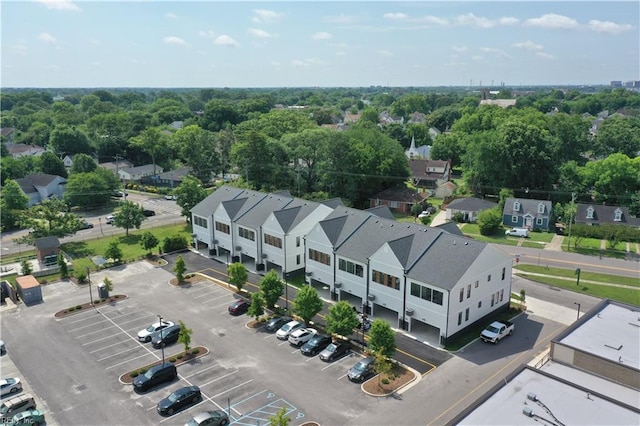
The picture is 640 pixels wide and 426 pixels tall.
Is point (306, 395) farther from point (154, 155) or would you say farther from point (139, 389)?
point (154, 155)

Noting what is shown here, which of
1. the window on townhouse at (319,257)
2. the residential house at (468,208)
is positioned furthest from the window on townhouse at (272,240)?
the residential house at (468,208)

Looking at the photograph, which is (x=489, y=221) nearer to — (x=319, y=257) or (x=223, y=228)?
(x=319, y=257)

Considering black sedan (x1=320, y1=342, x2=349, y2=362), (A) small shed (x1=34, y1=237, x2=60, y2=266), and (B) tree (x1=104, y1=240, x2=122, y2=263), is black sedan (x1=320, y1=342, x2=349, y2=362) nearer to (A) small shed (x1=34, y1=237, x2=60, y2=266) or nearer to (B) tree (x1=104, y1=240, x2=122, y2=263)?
(B) tree (x1=104, y1=240, x2=122, y2=263)

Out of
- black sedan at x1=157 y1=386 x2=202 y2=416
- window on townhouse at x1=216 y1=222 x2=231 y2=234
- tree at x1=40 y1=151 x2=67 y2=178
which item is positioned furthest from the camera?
tree at x1=40 y1=151 x2=67 y2=178

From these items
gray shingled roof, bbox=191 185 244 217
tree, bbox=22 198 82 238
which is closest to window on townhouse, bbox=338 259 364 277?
gray shingled roof, bbox=191 185 244 217

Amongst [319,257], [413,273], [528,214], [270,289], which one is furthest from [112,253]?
[528,214]

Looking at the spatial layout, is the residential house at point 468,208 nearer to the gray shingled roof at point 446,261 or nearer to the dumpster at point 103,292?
the gray shingled roof at point 446,261
